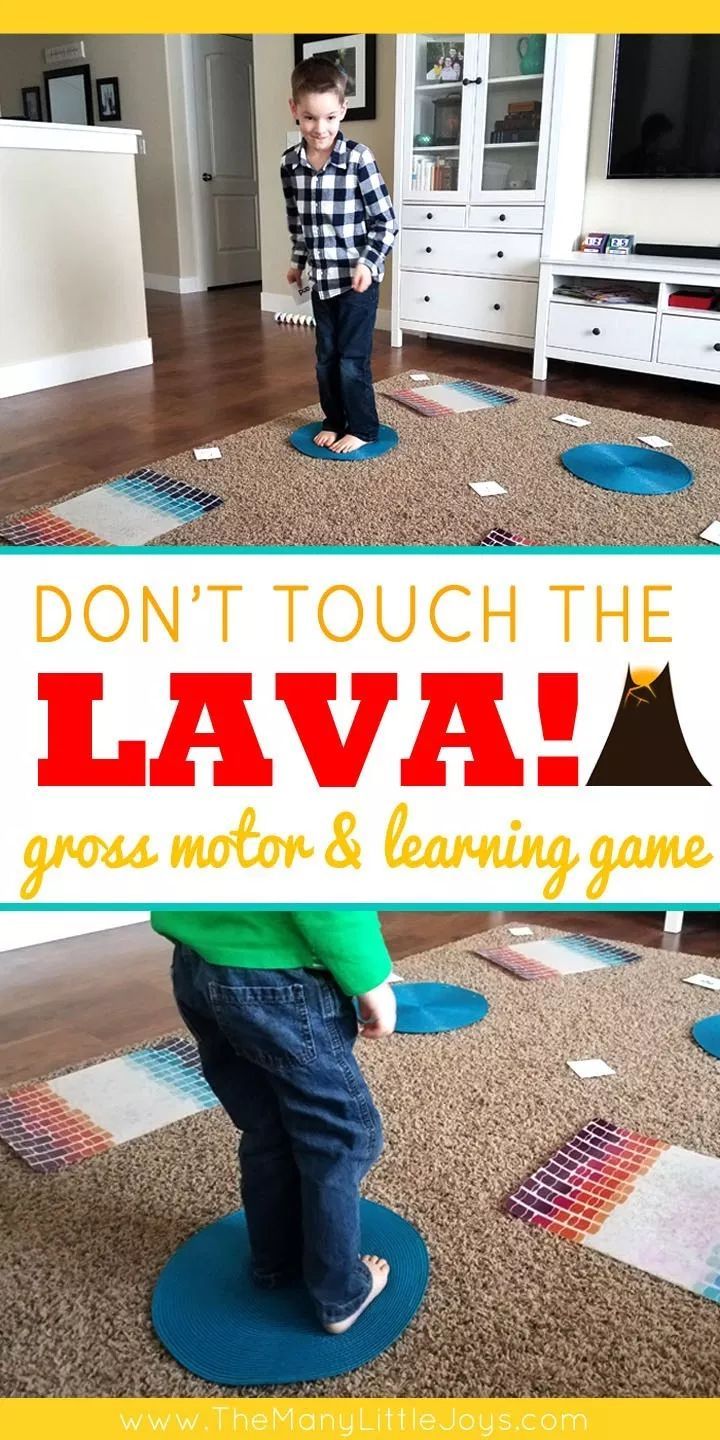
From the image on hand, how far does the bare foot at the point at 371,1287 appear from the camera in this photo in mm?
1184

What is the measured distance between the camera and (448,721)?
1160mm

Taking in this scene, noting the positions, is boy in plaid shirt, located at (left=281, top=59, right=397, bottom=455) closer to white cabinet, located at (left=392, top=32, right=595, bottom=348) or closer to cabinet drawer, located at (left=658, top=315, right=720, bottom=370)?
cabinet drawer, located at (left=658, top=315, right=720, bottom=370)

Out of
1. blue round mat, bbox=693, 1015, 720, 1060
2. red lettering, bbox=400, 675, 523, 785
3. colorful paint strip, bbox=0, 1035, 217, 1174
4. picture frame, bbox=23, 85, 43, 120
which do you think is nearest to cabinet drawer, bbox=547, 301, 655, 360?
blue round mat, bbox=693, 1015, 720, 1060

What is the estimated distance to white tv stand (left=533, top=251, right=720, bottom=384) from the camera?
3975mm

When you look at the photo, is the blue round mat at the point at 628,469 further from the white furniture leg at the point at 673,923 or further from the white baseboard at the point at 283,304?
the white baseboard at the point at 283,304

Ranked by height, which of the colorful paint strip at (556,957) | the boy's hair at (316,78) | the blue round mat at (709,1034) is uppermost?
the boy's hair at (316,78)

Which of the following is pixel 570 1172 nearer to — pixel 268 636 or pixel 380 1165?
pixel 380 1165

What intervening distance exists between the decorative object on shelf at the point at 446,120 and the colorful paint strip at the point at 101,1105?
4.13m

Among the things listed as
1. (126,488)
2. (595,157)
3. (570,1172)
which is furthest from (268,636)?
(595,157)

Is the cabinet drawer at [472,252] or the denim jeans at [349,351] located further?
the cabinet drawer at [472,252]

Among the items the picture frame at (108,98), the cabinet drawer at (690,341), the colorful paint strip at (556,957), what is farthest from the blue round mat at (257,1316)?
the picture frame at (108,98)

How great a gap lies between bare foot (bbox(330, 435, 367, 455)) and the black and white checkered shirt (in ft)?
1.28

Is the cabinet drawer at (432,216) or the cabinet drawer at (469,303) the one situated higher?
the cabinet drawer at (432,216)

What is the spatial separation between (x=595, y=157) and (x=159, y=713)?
440cm
